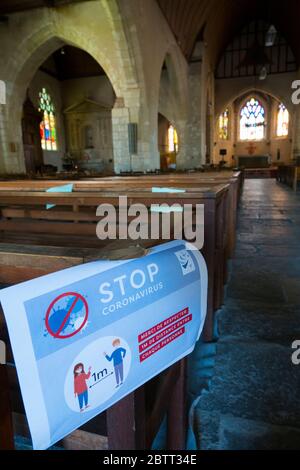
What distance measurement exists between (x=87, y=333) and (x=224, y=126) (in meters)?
Result: 25.6

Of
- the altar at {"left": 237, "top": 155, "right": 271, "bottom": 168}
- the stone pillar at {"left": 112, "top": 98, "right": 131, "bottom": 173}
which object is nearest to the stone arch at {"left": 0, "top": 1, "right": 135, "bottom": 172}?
the stone pillar at {"left": 112, "top": 98, "right": 131, "bottom": 173}

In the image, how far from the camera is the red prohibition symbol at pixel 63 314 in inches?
22.6

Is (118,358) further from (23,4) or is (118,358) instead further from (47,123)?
(47,123)

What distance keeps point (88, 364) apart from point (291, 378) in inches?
44.5

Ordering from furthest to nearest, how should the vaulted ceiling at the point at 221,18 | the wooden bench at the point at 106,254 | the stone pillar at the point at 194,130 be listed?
the stone pillar at the point at 194,130
the vaulted ceiling at the point at 221,18
the wooden bench at the point at 106,254

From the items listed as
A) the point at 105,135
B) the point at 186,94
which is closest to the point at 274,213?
the point at 186,94

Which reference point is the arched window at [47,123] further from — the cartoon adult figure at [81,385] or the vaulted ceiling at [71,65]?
the cartoon adult figure at [81,385]

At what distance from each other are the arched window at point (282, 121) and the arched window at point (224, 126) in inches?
148

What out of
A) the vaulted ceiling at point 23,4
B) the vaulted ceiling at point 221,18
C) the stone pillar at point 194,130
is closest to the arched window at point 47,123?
the vaulted ceiling at point 23,4

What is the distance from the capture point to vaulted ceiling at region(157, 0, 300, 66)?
10.2 metres

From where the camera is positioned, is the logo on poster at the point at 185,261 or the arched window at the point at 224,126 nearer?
the logo on poster at the point at 185,261

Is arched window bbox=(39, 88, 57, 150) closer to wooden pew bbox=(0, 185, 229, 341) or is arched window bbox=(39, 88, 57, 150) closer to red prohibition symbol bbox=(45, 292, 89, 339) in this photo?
→ wooden pew bbox=(0, 185, 229, 341)

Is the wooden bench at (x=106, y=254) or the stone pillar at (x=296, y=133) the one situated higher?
the stone pillar at (x=296, y=133)
